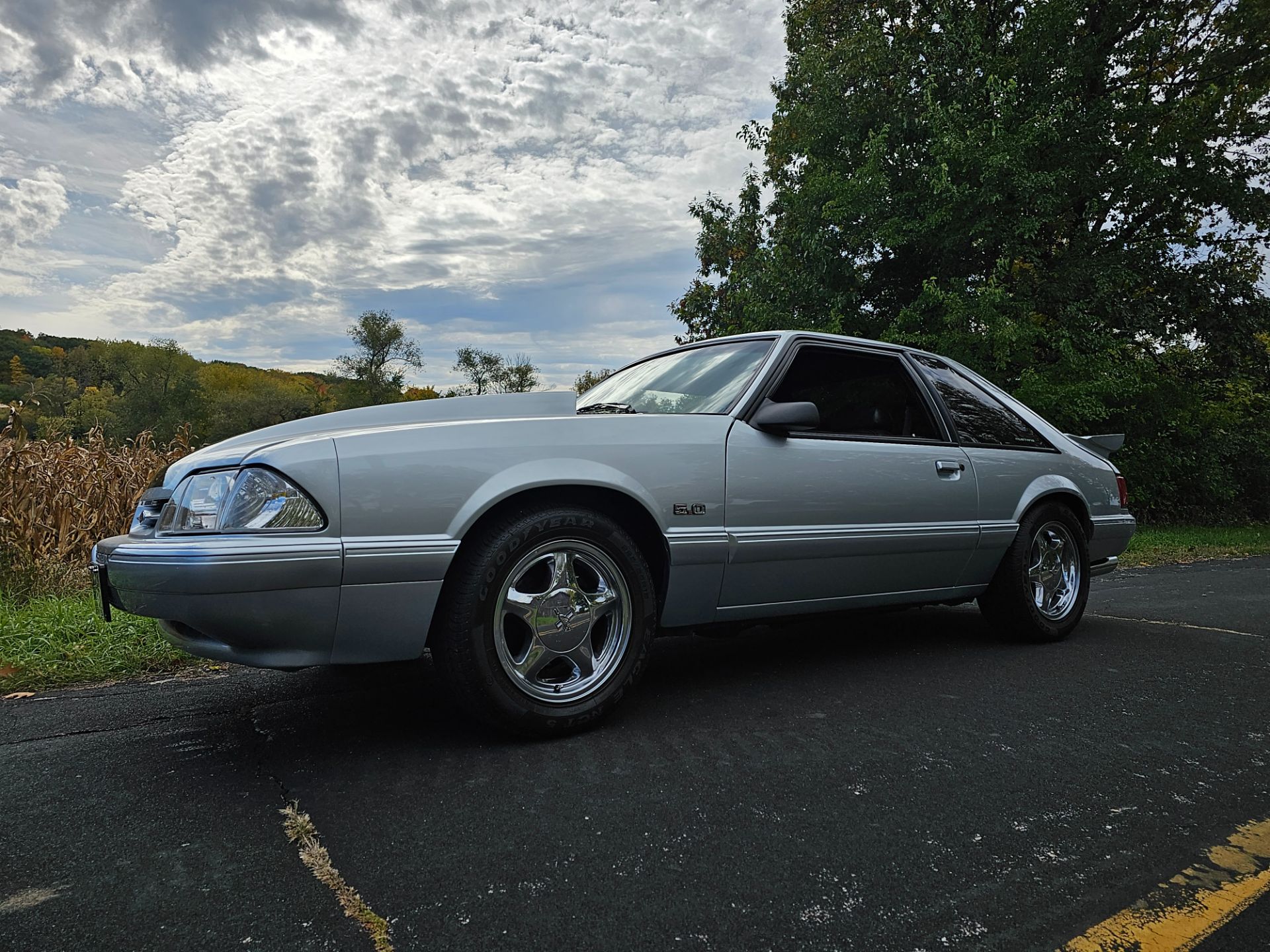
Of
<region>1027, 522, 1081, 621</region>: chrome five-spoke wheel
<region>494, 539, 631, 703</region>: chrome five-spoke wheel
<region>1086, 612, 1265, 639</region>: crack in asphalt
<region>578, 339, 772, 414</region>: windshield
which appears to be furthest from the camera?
<region>1086, 612, 1265, 639</region>: crack in asphalt

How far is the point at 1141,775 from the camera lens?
2291 millimetres

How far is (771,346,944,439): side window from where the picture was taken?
3670 millimetres

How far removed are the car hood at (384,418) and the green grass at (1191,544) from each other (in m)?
8.14

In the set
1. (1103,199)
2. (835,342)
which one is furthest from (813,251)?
(835,342)

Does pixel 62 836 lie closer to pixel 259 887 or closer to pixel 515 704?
pixel 259 887

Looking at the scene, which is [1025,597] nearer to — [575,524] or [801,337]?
[801,337]

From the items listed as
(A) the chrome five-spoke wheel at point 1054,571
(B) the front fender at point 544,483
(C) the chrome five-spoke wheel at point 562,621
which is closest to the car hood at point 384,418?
(B) the front fender at point 544,483

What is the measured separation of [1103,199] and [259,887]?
16080 millimetres

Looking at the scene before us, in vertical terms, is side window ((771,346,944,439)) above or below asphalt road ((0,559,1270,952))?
above

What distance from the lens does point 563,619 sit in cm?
260

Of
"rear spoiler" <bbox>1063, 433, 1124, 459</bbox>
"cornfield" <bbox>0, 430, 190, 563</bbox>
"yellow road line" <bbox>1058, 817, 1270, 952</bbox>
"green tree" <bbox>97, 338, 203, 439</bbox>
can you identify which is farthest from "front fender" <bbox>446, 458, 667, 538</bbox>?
"green tree" <bbox>97, 338, 203, 439</bbox>

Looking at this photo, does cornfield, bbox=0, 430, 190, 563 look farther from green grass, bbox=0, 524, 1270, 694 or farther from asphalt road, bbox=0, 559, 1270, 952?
asphalt road, bbox=0, 559, 1270, 952

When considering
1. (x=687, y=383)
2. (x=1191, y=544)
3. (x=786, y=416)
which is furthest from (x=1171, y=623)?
(x=1191, y=544)

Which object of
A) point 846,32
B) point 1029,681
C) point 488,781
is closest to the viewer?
point 488,781
